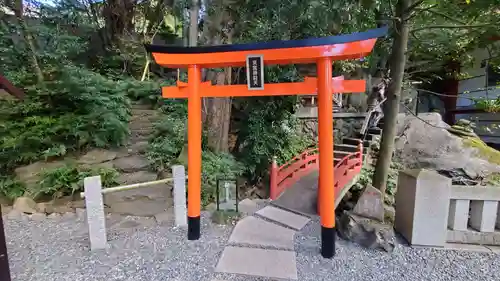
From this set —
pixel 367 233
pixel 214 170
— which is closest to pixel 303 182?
pixel 214 170

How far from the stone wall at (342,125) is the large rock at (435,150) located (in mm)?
1379

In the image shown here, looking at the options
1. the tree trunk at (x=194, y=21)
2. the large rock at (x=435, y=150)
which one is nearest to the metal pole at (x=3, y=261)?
the tree trunk at (x=194, y=21)

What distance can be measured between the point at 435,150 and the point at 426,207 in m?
4.94

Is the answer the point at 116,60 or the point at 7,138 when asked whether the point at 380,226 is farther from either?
the point at 116,60

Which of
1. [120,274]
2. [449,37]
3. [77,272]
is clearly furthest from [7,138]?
[449,37]

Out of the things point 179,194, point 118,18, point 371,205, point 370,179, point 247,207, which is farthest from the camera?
Result: point 118,18

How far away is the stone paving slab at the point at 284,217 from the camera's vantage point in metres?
3.86

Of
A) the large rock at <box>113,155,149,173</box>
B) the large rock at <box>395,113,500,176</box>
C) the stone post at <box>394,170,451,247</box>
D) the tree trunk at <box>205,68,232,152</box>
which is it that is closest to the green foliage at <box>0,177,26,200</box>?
the large rock at <box>113,155,149,173</box>

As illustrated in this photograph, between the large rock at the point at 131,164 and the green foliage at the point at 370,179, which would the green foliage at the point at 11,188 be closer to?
the large rock at the point at 131,164

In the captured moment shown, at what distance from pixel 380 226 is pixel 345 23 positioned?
327cm

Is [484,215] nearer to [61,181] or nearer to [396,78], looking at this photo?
[396,78]

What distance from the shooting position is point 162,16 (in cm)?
1027

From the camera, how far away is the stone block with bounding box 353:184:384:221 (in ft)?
10.3

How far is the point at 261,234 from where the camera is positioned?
3.45m
